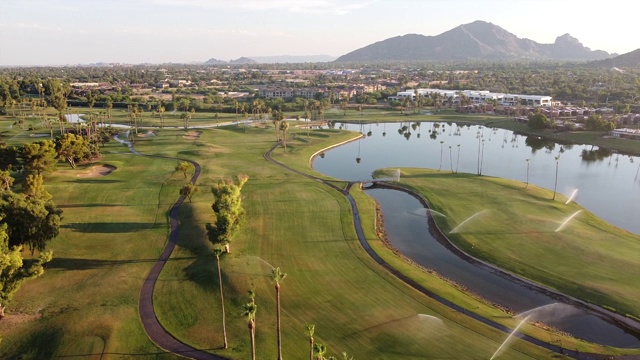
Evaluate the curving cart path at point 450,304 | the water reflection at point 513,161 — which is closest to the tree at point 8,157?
the curving cart path at point 450,304

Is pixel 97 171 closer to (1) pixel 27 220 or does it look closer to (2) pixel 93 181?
(2) pixel 93 181

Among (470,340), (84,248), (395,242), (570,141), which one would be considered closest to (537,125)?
(570,141)

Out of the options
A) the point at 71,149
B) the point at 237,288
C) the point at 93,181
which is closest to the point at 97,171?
the point at 71,149

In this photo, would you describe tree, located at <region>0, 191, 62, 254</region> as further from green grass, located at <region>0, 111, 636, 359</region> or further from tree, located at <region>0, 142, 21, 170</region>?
tree, located at <region>0, 142, 21, 170</region>

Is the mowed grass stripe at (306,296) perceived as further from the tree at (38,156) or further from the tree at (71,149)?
the tree at (71,149)

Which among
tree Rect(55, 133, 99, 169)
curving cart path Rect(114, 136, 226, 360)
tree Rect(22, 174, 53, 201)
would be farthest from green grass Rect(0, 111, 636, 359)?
tree Rect(55, 133, 99, 169)

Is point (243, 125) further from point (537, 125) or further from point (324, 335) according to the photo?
point (324, 335)
